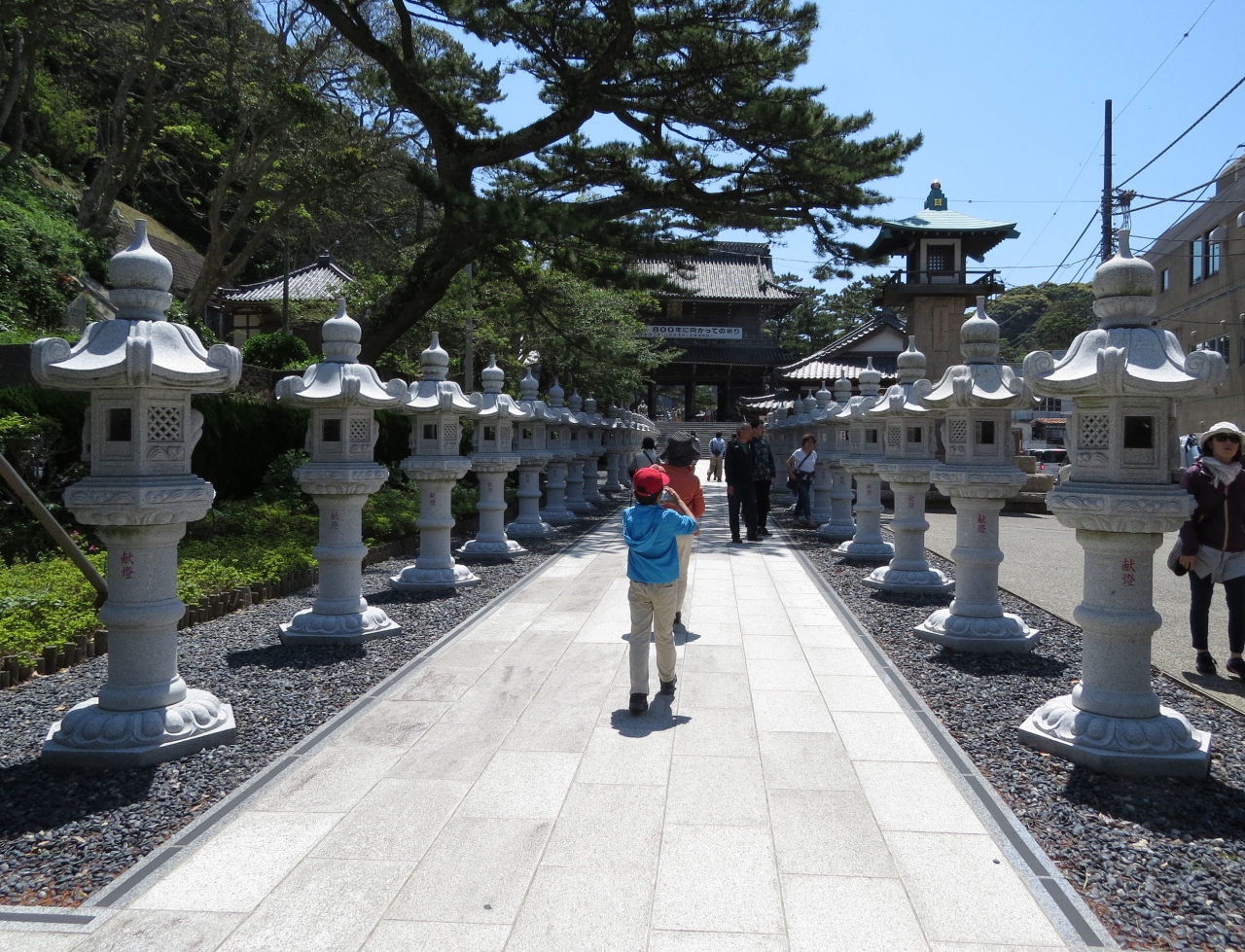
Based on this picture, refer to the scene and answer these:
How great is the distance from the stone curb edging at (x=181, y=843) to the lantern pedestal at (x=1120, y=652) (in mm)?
3728

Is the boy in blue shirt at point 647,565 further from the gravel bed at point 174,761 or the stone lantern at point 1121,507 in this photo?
the stone lantern at point 1121,507

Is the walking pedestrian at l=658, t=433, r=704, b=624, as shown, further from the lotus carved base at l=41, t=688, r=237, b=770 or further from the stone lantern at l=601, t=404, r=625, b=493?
the stone lantern at l=601, t=404, r=625, b=493

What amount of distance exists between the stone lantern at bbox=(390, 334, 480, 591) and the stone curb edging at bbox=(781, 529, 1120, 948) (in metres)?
4.76

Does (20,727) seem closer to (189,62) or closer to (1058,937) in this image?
(1058,937)

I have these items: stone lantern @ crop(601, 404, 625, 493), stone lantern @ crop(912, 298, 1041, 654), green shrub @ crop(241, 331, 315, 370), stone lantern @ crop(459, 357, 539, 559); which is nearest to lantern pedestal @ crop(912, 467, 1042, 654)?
stone lantern @ crop(912, 298, 1041, 654)

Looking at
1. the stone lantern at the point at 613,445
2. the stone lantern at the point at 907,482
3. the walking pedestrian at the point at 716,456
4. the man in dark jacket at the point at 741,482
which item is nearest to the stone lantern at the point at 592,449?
the stone lantern at the point at 613,445

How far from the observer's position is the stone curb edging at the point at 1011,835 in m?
3.06

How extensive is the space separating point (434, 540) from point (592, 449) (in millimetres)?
9867

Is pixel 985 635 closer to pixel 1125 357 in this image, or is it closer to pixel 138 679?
pixel 1125 357

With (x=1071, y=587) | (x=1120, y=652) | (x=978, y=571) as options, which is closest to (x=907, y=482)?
(x=978, y=571)

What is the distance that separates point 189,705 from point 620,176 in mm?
12612

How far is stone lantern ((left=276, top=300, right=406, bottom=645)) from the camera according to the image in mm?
6844

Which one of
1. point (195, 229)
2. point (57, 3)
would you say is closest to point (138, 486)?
point (57, 3)

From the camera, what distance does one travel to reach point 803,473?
15.8 metres
